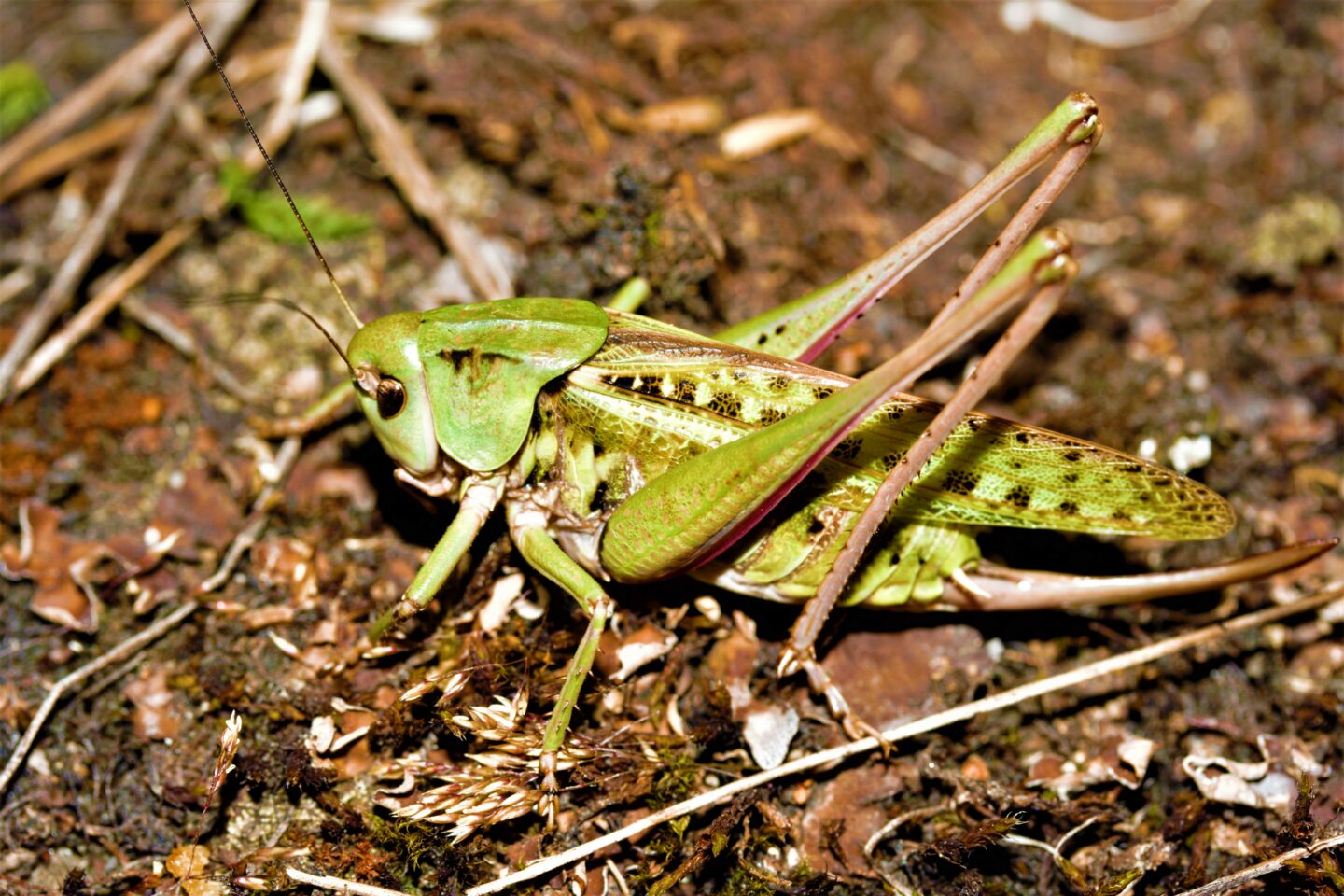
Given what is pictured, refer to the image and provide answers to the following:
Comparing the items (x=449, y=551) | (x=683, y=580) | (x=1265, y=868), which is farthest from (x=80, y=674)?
(x=1265, y=868)

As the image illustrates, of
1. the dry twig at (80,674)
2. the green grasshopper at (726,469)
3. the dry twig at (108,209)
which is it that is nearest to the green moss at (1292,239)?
the green grasshopper at (726,469)

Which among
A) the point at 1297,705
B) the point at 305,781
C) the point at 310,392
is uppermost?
the point at 310,392

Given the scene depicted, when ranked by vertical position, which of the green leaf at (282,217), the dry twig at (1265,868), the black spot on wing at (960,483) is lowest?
the dry twig at (1265,868)

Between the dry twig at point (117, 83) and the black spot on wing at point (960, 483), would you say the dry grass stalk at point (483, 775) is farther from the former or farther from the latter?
the dry twig at point (117, 83)

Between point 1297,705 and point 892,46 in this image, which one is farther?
point 892,46

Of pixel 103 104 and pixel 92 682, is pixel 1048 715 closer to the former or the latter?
pixel 92 682

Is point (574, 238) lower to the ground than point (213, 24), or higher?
lower

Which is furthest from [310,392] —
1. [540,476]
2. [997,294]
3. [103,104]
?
[997,294]
